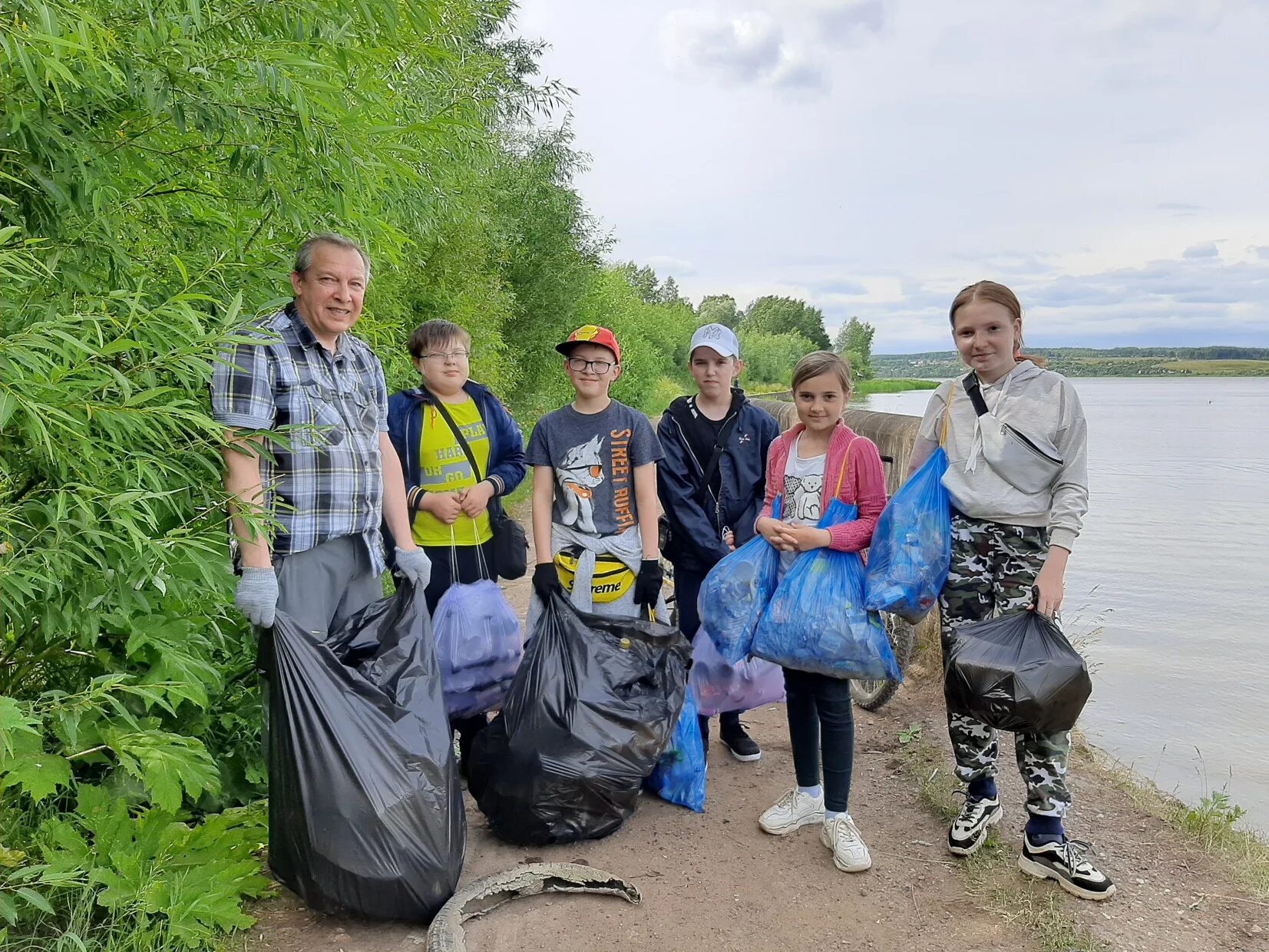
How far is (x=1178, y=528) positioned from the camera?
1278 cm

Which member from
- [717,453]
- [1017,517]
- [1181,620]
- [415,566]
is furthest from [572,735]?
[1181,620]

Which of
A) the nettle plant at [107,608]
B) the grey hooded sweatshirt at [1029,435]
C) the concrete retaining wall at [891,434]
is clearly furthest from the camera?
the concrete retaining wall at [891,434]

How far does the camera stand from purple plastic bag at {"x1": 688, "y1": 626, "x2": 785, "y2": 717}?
3.33 m

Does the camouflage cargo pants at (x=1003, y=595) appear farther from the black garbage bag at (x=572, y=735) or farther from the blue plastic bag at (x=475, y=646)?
the blue plastic bag at (x=475, y=646)

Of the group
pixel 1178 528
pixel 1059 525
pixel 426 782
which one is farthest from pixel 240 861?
pixel 1178 528

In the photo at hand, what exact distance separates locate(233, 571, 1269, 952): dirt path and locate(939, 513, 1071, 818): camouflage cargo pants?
0.32 meters

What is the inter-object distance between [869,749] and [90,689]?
3264 millimetres

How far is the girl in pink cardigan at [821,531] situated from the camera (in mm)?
2855

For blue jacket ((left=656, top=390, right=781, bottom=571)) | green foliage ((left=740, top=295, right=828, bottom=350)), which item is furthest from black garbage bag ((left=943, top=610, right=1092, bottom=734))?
green foliage ((left=740, top=295, right=828, bottom=350))

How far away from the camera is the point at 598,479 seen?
3.17 meters

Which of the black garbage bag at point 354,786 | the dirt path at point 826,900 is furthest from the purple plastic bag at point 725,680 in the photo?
the black garbage bag at point 354,786

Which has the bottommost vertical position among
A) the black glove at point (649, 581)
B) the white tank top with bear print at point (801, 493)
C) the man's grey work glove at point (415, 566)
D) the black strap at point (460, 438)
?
the black glove at point (649, 581)

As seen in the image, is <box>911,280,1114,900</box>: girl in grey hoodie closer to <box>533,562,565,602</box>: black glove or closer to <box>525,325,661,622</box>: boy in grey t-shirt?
<box>525,325,661,622</box>: boy in grey t-shirt

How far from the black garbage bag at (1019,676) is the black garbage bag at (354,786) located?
64.4 inches
